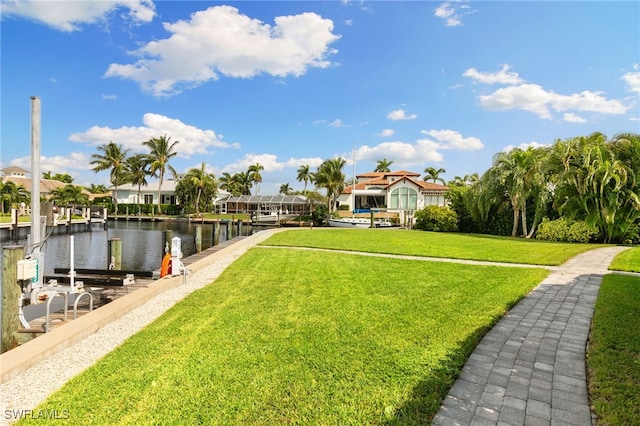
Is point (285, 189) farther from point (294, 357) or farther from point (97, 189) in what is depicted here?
point (294, 357)

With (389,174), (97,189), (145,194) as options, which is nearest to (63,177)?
(97,189)

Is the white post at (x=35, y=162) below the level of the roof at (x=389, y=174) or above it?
below

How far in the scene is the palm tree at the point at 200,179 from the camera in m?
47.0

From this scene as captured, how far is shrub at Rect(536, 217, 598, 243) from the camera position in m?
17.2

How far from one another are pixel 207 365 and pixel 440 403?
2.24m

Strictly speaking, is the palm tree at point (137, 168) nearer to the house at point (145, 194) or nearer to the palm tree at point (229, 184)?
the house at point (145, 194)

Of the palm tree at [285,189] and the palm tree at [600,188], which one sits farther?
the palm tree at [285,189]

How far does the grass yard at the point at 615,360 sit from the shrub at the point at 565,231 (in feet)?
43.2

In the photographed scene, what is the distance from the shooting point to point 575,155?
1738cm

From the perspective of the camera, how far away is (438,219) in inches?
1001

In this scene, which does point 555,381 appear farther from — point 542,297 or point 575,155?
point 575,155

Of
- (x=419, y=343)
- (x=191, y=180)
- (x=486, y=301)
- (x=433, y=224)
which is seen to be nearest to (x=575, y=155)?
(x=433, y=224)

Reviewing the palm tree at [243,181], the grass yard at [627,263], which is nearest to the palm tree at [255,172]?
the palm tree at [243,181]

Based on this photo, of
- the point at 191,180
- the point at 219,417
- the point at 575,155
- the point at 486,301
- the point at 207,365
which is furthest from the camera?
the point at 191,180
